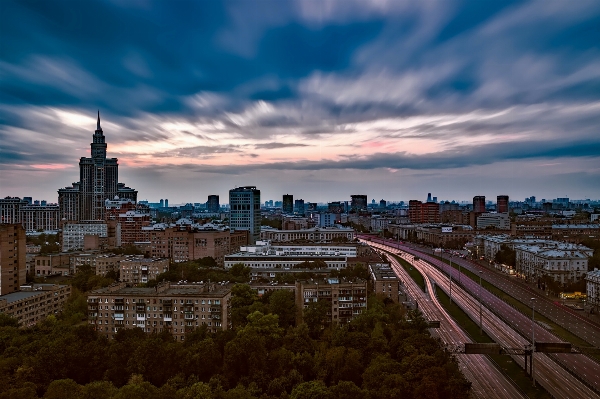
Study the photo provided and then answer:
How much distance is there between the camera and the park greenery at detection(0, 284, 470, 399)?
1975cm

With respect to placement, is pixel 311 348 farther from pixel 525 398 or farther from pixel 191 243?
pixel 191 243

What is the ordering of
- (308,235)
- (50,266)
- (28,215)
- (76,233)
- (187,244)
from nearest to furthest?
(50,266) → (187,244) → (76,233) → (308,235) → (28,215)

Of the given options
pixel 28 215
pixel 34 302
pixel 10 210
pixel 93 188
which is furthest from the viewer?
pixel 93 188

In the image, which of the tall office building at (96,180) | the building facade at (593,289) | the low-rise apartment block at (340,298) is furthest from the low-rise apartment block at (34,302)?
the tall office building at (96,180)

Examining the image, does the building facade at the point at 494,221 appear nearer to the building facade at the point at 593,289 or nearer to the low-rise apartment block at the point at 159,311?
the building facade at the point at 593,289

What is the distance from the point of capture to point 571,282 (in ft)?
156

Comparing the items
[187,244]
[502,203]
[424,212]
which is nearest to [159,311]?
[187,244]

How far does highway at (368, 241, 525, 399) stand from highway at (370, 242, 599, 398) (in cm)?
183

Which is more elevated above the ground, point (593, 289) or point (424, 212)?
point (424, 212)

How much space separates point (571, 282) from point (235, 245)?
134 feet

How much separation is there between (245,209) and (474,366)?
199 feet

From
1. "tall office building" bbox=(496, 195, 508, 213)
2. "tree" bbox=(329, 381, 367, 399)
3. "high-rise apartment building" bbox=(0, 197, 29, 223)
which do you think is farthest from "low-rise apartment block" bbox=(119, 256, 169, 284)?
"tall office building" bbox=(496, 195, 508, 213)

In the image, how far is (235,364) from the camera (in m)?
23.0

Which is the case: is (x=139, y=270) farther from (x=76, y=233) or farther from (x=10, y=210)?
(x=10, y=210)
